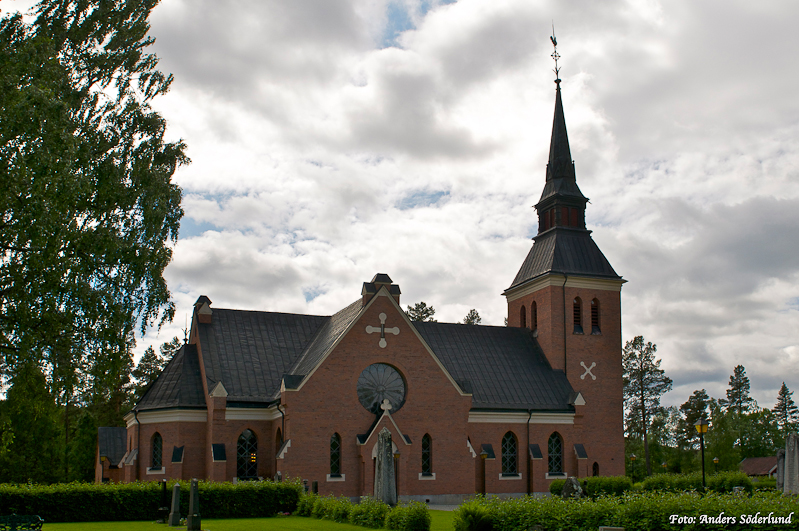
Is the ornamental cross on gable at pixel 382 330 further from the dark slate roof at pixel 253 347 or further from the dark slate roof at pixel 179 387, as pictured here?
the dark slate roof at pixel 179 387

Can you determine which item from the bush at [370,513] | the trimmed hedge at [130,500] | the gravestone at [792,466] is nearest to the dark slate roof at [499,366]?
the trimmed hedge at [130,500]

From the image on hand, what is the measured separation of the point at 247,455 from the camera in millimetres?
33156

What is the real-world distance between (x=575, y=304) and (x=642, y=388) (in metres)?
35.7

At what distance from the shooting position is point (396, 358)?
112 ft

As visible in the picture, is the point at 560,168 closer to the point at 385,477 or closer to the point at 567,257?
the point at 567,257

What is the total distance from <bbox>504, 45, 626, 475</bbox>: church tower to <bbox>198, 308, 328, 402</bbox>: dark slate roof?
13064mm

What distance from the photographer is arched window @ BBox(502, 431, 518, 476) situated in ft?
124

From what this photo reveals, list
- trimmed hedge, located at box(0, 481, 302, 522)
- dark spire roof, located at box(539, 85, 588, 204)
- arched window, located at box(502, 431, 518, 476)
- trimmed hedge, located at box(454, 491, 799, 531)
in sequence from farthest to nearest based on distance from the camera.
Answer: dark spire roof, located at box(539, 85, 588, 204) < arched window, located at box(502, 431, 518, 476) < trimmed hedge, located at box(0, 481, 302, 522) < trimmed hedge, located at box(454, 491, 799, 531)

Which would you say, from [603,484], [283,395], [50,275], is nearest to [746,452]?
[603,484]

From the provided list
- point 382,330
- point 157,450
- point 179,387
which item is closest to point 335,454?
point 382,330

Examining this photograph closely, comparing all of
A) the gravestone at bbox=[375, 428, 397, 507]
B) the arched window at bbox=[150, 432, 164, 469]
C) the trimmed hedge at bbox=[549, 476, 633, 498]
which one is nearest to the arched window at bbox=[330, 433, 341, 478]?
the gravestone at bbox=[375, 428, 397, 507]

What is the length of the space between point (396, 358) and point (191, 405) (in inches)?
386

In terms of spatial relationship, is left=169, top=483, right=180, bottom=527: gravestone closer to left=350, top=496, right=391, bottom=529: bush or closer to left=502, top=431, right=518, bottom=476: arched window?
left=350, top=496, right=391, bottom=529: bush

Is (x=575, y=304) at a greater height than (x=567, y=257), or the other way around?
(x=567, y=257)
